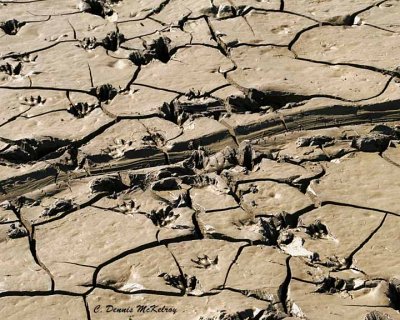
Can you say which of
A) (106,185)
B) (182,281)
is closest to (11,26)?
(106,185)

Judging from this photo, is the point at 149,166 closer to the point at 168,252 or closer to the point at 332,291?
the point at 168,252

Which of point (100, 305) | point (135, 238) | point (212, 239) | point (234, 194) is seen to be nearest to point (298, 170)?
point (234, 194)

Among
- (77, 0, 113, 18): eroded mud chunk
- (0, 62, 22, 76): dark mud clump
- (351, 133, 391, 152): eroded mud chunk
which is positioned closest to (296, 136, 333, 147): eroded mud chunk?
(351, 133, 391, 152): eroded mud chunk

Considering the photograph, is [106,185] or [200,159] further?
[200,159]

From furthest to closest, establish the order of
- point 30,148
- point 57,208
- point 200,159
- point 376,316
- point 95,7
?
point 95,7
point 30,148
point 200,159
point 57,208
point 376,316

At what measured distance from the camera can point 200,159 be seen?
3.84m

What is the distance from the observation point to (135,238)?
3.36 m

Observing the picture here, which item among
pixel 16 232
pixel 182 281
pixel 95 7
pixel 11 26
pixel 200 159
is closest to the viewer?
pixel 182 281

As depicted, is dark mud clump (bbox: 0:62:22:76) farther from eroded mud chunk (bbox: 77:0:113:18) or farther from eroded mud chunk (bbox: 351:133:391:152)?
eroded mud chunk (bbox: 351:133:391:152)

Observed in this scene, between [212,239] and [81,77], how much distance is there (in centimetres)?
160

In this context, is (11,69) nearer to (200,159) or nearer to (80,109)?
(80,109)

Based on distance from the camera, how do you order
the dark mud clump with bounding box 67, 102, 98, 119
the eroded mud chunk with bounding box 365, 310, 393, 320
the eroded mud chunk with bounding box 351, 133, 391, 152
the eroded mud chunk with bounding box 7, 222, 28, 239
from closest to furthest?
the eroded mud chunk with bounding box 365, 310, 393, 320 < the eroded mud chunk with bounding box 7, 222, 28, 239 < the eroded mud chunk with bounding box 351, 133, 391, 152 < the dark mud clump with bounding box 67, 102, 98, 119

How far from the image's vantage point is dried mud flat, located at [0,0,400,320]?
3090mm

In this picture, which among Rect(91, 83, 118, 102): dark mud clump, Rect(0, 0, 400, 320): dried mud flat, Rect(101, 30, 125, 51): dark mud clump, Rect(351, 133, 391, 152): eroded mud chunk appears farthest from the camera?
Rect(101, 30, 125, 51): dark mud clump
